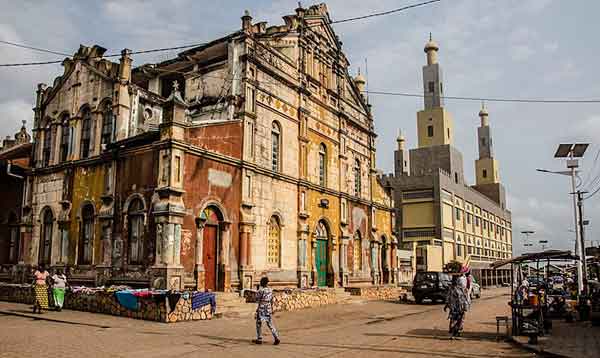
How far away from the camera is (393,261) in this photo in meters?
34.7

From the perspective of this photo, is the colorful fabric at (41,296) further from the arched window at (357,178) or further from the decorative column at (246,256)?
the arched window at (357,178)

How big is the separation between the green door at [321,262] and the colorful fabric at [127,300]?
12.3 m

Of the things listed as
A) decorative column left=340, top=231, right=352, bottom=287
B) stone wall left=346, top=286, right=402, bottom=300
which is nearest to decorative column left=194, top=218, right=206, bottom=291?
stone wall left=346, top=286, right=402, bottom=300

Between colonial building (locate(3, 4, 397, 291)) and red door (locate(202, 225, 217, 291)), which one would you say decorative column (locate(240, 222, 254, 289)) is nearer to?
colonial building (locate(3, 4, 397, 291))

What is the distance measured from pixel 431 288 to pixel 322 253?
593cm

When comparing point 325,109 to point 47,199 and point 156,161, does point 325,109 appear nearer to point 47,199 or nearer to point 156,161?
point 156,161

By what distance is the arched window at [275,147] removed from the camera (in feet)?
80.0

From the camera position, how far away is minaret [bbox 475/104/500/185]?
85.2 metres

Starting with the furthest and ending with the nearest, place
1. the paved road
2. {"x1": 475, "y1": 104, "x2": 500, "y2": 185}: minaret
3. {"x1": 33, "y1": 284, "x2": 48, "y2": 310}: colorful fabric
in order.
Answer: {"x1": 475, "y1": 104, "x2": 500, "y2": 185}: minaret, {"x1": 33, "y1": 284, "x2": 48, "y2": 310}: colorful fabric, the paved road

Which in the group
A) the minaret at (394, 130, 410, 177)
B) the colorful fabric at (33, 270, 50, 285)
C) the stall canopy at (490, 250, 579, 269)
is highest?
the minaret at (394, 130, 410, 177)

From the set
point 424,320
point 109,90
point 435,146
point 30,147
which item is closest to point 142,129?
point 109,90

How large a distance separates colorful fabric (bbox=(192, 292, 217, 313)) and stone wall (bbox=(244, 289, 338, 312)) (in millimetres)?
→ 3038

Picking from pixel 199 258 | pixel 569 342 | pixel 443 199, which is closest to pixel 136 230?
pixel 199 258

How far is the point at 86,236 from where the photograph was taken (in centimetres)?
2202
